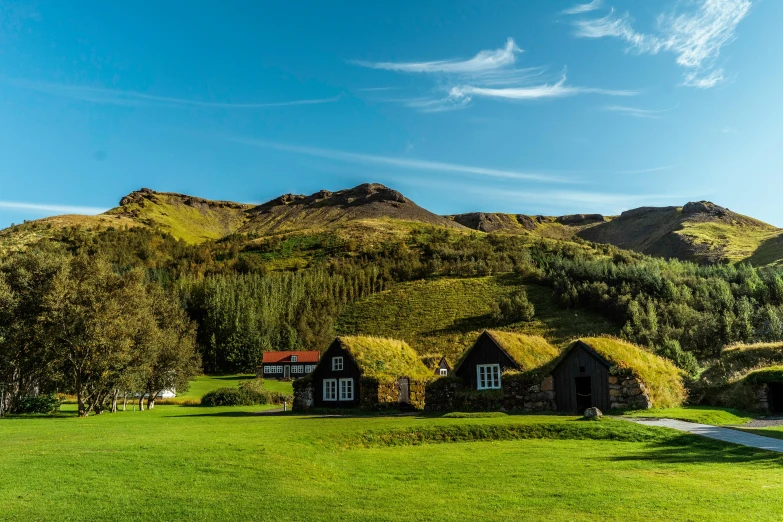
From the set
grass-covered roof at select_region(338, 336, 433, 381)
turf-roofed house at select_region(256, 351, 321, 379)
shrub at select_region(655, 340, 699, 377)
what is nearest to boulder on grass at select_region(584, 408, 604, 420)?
grass-covered roof at select_region(338, 336, 433, 381)

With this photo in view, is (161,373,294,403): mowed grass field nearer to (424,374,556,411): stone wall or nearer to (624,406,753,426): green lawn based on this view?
(424,374,556,411): stone wall

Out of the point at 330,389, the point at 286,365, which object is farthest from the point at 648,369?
the point at 286,365

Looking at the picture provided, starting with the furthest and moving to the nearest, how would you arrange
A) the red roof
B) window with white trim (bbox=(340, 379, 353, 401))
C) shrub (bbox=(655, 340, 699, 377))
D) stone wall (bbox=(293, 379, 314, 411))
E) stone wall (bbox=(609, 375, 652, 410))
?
the red roof → shrub (bbox=(655, 340, 699, 377)) → stone wall (bbox=(293, 379, 314, 411)) → window with white trim (bbox=(340, 379, 353, 401)) → stone wall (bbox=(609, 375, 652, 410))

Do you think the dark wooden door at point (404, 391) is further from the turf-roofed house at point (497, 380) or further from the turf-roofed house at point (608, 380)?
the turf-roofed house at point (608, 380)

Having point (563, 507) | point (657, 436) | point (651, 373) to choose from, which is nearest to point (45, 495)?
point (563, 507)

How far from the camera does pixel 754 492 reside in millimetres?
10266

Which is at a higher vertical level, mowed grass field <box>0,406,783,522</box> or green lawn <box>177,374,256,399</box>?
mowed grass field <box>0,406,783,522</box>

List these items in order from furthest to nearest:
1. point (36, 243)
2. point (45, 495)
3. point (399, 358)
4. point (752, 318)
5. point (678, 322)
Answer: point (36, 243) → point (678, 322) → point (752, 318) → point (399, 358) → point (45, 495)

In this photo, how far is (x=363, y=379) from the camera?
118 feet

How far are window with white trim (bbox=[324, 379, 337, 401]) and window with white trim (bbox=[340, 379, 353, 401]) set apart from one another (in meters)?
0.57

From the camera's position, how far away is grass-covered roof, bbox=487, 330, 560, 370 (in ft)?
106

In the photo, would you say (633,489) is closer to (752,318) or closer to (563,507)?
(563,507)

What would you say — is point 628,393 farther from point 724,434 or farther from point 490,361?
point 490,361

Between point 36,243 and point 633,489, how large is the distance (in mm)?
173325
